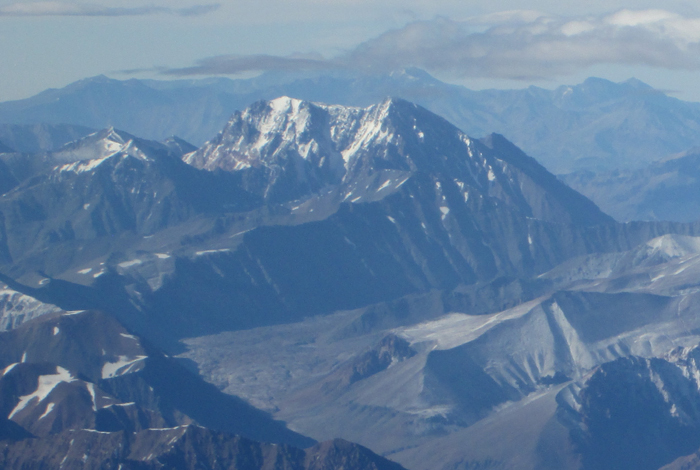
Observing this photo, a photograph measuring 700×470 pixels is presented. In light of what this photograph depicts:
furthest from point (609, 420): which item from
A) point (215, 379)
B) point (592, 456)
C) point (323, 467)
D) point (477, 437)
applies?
point (215, 379)

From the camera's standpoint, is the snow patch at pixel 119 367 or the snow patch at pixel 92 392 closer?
the snow patch at pixel 92 392

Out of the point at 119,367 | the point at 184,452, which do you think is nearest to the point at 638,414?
the point at 184,452

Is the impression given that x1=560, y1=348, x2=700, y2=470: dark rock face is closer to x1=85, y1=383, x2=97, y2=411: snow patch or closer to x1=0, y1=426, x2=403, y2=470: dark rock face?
x1=0, y1=426, x2=403, y2=470: dark rock face

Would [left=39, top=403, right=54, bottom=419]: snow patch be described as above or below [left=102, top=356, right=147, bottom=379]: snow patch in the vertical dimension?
above

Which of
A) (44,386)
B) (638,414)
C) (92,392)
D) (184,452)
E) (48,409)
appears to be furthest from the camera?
(638,414)

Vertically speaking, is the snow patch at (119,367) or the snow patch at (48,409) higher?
the snow patch at (48,409)

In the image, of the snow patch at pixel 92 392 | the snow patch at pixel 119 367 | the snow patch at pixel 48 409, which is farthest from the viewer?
the snow patch at pixel 119 367

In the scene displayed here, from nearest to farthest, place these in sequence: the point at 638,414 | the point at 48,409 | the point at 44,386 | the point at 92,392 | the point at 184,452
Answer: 1. the point at 184,452
2. the point at 48,409
3. the point at 92,392
4. the point at 44,386
5. the point at 638,414

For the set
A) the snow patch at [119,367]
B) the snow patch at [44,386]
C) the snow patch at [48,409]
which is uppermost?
the snow patch at [44,386]

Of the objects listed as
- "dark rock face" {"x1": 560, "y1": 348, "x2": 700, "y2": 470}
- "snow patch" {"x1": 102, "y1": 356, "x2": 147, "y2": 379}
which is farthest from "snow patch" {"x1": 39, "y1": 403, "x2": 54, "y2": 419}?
"dark rock face" {"x1": 560, "y1": 348, "x2": 700, "y2": 470}

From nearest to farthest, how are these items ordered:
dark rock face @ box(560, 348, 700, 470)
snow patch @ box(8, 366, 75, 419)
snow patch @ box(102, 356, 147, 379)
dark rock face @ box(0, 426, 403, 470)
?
dark rock face @ box(0, 426, 403, 470), snow patch @ box(8, 366, 75, 419), dark rock face @ box(560, 348, 700, 470), snow patch @ box(102, 356, 147, 379)

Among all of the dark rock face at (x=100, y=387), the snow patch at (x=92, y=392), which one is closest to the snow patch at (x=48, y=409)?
the dark rock face at (x=100, y=387)

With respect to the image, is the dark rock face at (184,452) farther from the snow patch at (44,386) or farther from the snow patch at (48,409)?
the snow patch at (44,386)

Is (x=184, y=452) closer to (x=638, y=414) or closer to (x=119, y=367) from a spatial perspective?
(x=119, y=367)
